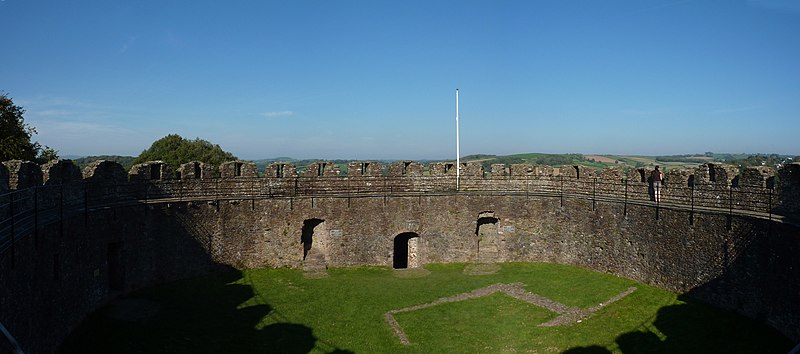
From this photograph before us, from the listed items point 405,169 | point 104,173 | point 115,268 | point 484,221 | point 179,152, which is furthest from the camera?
point 179,152

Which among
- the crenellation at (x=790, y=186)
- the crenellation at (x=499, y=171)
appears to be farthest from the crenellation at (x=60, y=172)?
the crenellation at (x=790, y=186)

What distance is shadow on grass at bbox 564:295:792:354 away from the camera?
12500mm

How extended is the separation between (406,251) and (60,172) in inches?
534

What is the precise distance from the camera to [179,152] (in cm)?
4800

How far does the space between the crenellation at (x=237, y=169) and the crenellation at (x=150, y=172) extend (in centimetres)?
187

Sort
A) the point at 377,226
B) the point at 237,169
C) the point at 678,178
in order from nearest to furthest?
the point at 678,178 → the point at 237,169 → the point at 377,226

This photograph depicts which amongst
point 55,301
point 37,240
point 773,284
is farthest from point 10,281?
point 773,284

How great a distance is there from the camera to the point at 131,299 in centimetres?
1625

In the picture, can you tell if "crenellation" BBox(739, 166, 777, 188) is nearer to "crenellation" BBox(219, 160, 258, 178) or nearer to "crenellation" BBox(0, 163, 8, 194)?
"crenellation" BBox(219, 160, 258, 178)

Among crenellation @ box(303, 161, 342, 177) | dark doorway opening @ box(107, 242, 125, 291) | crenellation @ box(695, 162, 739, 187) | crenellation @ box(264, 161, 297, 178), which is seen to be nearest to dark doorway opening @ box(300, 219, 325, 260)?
crenellation @ box(303, 161, 342, 177)

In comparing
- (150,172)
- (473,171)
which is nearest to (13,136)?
(150,172)

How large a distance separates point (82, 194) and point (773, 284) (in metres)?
19.0

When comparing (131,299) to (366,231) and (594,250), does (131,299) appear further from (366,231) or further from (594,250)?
(594,250)

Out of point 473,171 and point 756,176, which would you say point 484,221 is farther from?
point 756,176
